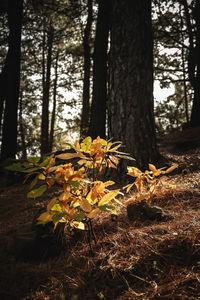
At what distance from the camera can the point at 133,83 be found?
2951 millimetres

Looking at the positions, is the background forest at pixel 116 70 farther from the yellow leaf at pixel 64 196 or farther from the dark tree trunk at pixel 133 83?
the yellow leaf at pixel 64 196

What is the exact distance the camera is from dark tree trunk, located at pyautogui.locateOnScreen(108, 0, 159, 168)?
2.91 m

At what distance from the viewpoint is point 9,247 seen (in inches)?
63.7

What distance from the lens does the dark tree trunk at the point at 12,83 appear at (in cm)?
593

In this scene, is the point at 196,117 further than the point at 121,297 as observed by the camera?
Yes

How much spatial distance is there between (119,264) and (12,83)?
20.4ft

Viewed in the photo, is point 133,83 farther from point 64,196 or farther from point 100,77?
point 100,77

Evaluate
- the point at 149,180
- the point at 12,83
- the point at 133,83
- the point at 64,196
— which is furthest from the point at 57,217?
the point at 12,83

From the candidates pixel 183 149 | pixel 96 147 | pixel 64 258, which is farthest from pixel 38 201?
pixel 183 149

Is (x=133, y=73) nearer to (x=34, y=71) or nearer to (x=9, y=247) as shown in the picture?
(x=9, y=247)

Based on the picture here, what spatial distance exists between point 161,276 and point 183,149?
11.7ft

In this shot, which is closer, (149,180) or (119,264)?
(119,264)

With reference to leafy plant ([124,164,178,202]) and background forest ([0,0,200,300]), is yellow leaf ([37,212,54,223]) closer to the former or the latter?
background forest ([0,0,200,300])

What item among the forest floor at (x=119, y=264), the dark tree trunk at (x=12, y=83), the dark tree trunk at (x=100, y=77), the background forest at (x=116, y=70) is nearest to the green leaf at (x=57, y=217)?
the forest floor at (x=119, y=264)
